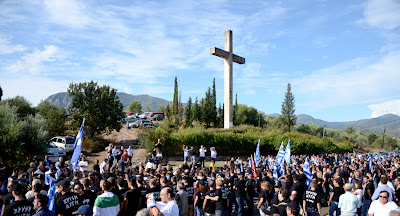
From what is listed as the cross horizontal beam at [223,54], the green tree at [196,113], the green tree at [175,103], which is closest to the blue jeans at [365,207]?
the cross horizontal beam at [223,54]

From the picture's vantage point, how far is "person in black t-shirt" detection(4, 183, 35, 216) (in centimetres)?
537

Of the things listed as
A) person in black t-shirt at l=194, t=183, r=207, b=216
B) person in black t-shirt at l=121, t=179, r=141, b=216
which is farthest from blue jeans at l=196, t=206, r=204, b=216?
person in black t-shirt at l=121, t=179, r=141, b=216

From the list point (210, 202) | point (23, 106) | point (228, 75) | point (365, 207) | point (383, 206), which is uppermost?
point (228, 75)

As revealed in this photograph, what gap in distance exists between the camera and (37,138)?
20.3 m

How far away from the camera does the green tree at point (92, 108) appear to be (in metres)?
28.8

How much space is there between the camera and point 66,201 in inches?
235

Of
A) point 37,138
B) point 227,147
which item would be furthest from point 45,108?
point 227,147

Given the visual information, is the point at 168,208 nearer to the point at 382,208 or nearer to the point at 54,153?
the point at 382,208

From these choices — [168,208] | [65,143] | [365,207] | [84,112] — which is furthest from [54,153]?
[365,207]

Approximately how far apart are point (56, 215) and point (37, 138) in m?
16.9

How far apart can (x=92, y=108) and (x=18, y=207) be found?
25.0 metres

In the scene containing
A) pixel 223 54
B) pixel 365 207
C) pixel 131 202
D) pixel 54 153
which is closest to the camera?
pixel 131 202

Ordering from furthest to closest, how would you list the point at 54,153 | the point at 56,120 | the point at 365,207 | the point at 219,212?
the point at 56,120, the point at 54,153, the point at 365,207, the point at 219,212

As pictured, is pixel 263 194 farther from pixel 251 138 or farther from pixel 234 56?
pixel 234 56
